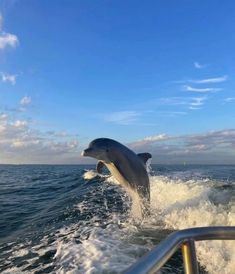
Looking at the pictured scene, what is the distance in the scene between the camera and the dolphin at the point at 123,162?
8.45 m

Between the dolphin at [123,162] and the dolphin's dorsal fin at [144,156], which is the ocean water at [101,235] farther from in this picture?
the dolphin's dorsal fin at [144,156]

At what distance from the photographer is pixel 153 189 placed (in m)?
21.1

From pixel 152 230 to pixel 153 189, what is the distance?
10.9 meters

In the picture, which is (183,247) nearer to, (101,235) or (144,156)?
(144,156)

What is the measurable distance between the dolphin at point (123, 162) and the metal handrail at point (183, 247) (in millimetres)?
5680

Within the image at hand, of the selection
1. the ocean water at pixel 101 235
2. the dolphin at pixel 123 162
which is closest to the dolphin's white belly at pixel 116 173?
the dolphin at pixel 123 162

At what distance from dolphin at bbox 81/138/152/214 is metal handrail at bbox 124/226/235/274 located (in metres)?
5.68

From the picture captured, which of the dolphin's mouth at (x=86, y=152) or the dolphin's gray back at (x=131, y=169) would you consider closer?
the dolphin's mouth at (x=86, y=152)

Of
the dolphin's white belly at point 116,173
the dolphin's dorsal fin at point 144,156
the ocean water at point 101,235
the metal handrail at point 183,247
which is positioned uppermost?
the dolphin's dorsal fin at point 144,156

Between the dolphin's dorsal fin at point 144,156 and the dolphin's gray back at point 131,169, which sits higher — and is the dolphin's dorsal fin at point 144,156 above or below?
above

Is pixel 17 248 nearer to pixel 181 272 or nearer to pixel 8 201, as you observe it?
pixel 181 272

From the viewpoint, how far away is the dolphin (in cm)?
845

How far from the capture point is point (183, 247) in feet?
7.70

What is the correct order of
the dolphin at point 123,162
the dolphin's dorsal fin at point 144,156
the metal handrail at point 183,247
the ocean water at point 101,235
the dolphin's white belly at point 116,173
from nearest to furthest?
1. the metal handrail at point 183,247
2. the ocean water at point 101,235
3. the dolphin at point 123,162
4. the dolphin's white belly at point 116,173
5. the dolphin's dorsal fin at point 144,156
